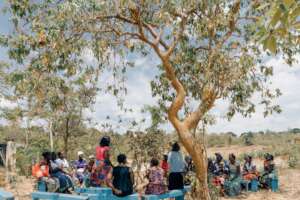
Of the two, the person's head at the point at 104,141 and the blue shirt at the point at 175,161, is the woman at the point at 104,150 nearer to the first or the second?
the person's head at the point at 104,141

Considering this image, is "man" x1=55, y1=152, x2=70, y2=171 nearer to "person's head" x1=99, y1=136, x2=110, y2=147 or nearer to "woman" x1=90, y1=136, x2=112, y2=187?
"woman" x1=90, y1=136, x2=112, y2=187

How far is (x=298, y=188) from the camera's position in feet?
50.5

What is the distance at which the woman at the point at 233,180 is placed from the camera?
14156 mm

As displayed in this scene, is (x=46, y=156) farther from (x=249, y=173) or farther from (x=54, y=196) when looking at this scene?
(x=249, y=173)

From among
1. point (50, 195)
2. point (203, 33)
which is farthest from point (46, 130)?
point (50, 195)

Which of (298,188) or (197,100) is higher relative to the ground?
(197,100)

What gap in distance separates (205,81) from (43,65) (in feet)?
10.8

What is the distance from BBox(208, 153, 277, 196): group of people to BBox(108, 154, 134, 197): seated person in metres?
5.30

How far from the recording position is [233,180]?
14.3 m

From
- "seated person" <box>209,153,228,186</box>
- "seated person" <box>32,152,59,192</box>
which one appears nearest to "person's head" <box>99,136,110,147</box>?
"seated person" <box>32,152,59,192</box>

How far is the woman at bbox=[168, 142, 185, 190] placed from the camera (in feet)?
33.6

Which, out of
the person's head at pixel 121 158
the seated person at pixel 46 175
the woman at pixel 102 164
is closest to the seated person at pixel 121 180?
the person's head at pixel 121 158

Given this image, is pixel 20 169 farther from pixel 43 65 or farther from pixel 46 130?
pixel 43 65

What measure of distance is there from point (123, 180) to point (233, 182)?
6.55m
